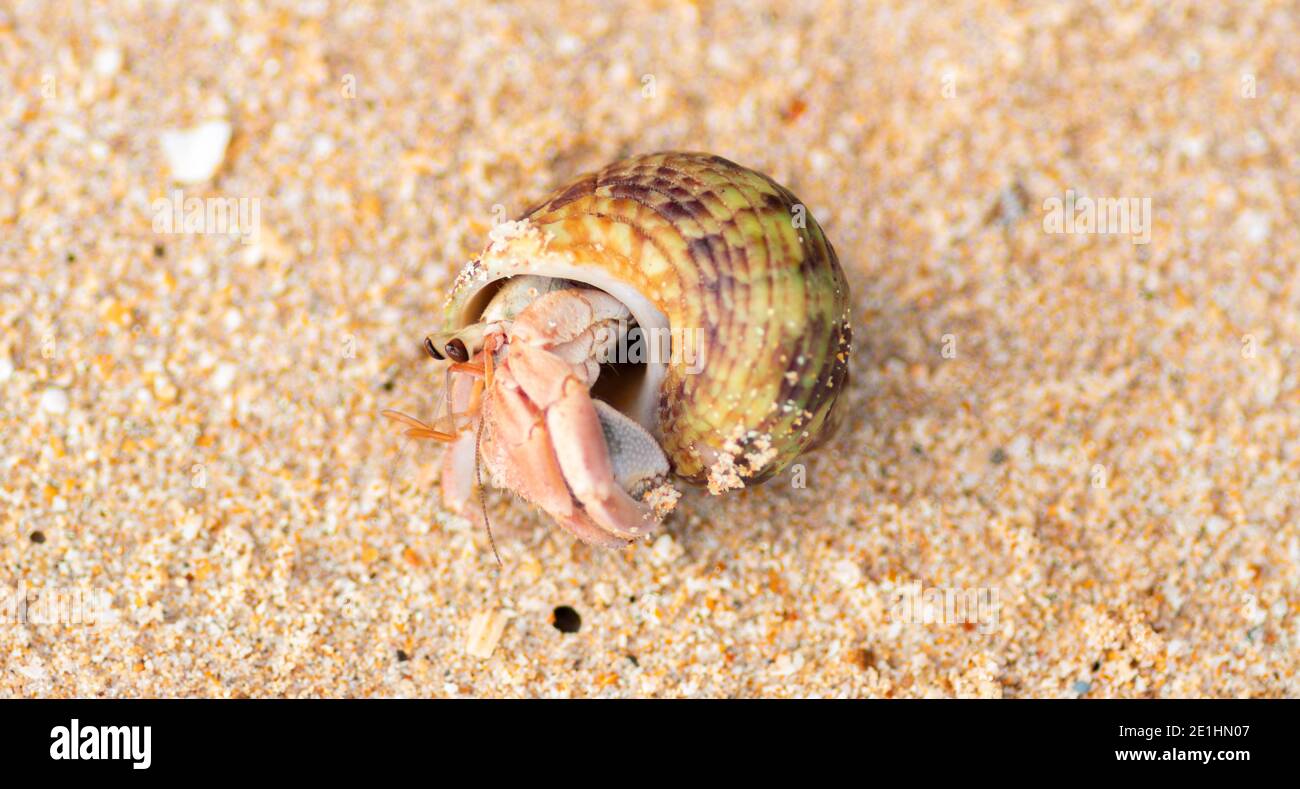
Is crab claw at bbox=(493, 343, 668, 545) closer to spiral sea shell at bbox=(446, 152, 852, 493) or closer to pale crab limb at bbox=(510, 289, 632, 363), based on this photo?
pale crab limb at bbox=(510, 289, 632, 363)

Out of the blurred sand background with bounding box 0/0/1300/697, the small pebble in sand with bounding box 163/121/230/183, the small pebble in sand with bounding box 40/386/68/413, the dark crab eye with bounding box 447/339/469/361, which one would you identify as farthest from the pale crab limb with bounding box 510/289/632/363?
the small pebble in sand with bounding box 40/386/68/413

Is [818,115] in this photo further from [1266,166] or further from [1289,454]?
[1289,454]

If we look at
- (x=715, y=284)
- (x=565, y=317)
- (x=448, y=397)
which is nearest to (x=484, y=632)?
(x=448, y=397)

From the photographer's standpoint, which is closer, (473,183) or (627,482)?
(627,482)

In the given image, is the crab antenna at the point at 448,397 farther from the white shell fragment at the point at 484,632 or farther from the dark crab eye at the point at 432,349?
the white shell fragment at the point at 484,632

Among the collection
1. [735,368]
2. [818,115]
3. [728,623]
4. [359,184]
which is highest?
[818,115]

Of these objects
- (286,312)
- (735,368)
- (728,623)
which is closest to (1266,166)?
(735,368)

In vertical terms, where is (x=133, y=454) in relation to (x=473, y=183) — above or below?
below
